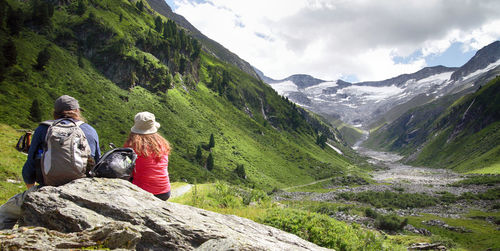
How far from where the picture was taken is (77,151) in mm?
5422

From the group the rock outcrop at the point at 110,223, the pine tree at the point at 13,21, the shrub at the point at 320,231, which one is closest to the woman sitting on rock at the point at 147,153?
the rock outcrop at the point at 110,223

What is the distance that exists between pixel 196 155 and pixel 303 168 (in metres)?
51.3

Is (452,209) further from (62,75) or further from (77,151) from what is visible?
(62,75)

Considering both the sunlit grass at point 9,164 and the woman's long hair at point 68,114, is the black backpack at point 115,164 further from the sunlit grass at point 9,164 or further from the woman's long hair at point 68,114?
the sunlit grass at point 9,164

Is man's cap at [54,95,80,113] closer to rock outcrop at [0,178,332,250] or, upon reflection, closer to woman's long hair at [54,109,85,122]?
woman's long hair at [54,109,85,122]

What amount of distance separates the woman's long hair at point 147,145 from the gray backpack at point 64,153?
4.75 feet

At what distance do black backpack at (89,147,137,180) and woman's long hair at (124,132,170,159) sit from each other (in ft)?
2.34

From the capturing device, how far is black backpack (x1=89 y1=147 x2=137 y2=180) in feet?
19.5

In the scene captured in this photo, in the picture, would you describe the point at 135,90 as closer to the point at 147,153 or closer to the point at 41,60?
the point at 41,60

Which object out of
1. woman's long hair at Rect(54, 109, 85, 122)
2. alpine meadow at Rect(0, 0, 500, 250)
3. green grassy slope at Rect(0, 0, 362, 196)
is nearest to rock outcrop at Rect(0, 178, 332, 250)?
alpine meadow at Rect(0, 0, 500, 250)

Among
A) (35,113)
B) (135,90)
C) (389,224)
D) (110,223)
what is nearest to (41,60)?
(35,113)

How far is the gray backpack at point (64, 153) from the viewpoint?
205 inches

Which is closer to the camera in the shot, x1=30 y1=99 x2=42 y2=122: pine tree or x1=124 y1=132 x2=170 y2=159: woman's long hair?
x1=124 y1=132 x2=170 y2=159: woman's long hair

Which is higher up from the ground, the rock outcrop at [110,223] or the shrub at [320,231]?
the rock outcrop at [110,223]
